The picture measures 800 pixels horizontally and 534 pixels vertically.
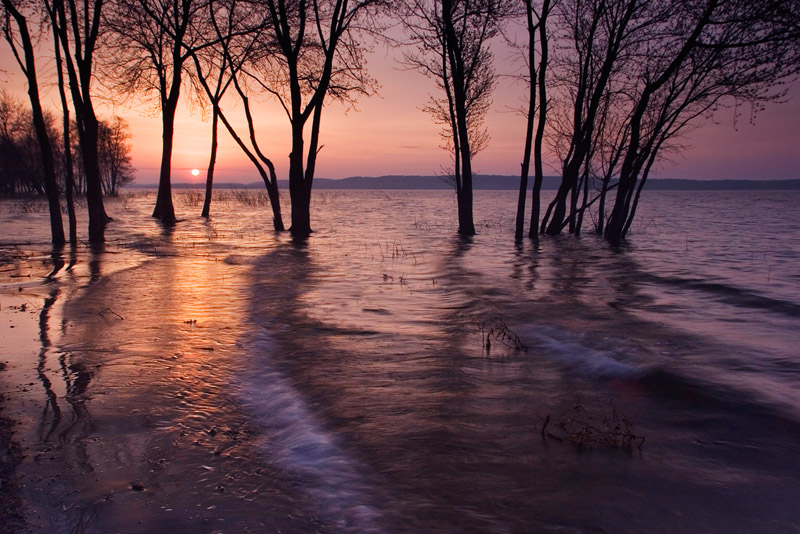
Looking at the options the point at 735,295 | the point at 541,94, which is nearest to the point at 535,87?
the point at 541,94

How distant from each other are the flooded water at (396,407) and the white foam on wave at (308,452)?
0.02 meters

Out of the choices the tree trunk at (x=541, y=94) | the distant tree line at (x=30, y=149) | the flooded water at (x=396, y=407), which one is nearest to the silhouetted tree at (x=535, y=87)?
the tree trunk at (x=541, y=94)

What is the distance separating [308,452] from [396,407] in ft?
3.59

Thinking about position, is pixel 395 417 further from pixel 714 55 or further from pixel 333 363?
pixel 714 55

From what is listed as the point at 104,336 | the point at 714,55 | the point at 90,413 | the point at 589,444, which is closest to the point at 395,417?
the point at 589,444

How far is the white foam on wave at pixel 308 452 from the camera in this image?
10.8ft

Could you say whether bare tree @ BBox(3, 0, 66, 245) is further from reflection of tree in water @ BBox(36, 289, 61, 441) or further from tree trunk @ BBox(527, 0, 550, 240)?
tree trunk @ BBox(527, 0, 550, 240)

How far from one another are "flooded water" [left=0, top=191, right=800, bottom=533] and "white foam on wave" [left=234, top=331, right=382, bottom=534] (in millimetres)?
20

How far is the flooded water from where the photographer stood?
10.9 feet

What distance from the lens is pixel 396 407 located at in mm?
4938

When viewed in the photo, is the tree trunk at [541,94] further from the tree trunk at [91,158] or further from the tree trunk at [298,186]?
the tree trunk at [91,158]

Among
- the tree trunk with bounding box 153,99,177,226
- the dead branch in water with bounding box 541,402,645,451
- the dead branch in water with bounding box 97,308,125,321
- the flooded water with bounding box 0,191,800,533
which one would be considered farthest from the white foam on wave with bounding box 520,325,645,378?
the tree trunk with bounding box 153,99,177,226

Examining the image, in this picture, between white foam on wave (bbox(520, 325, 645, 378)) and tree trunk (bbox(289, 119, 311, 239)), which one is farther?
tree trunk (bbox(289, 119, 311, 239))

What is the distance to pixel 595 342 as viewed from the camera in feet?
24.4
